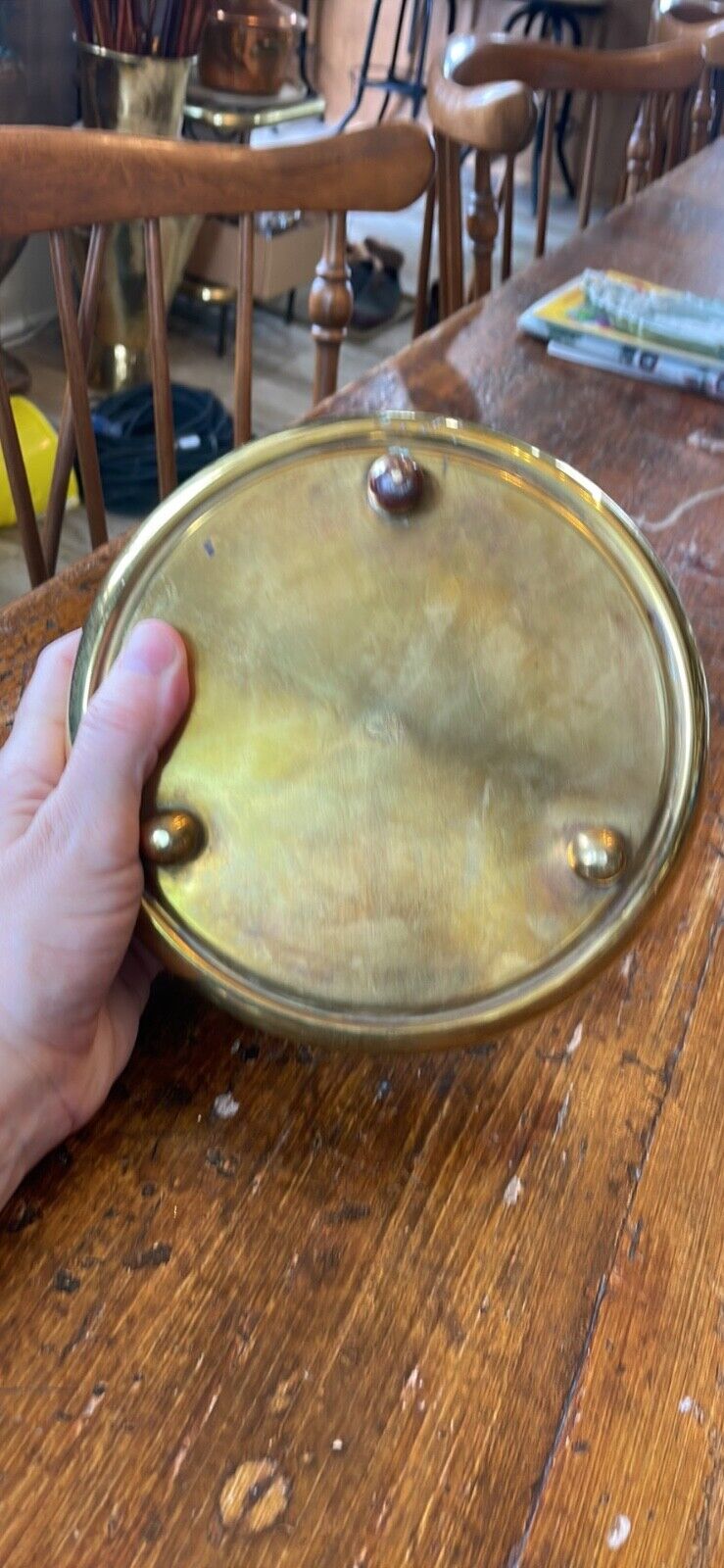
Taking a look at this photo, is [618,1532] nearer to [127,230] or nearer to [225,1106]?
[225,1106]

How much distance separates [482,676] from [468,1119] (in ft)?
0.58

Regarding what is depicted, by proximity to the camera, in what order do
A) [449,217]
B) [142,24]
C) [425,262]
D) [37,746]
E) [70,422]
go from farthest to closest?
[142,24], [425,262], [449,217], [70,422], [37,746]

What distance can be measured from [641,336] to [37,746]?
2.57 feet

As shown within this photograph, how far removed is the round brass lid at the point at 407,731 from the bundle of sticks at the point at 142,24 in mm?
2257

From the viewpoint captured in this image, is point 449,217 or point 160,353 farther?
point 449,217

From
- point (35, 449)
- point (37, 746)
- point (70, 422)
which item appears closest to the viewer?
point (37, 746)

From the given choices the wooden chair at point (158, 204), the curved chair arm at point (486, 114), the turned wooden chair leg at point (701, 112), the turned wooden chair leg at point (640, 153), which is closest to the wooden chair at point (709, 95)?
the turned wooden chair leg at point (701, 112)

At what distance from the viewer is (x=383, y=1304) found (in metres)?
0.37

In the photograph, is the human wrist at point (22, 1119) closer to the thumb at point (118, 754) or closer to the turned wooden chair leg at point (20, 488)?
the thumb at point (118, 754)

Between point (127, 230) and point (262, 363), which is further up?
point (127, 230)

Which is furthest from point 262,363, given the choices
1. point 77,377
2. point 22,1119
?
point 22,1119

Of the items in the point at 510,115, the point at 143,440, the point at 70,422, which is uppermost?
the point at 510,115

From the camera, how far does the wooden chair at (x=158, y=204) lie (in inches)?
27.0

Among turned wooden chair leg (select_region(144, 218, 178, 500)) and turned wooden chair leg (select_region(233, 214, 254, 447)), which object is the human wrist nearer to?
turned wooden chair leg (select_region(144, 218, 178, 500))
